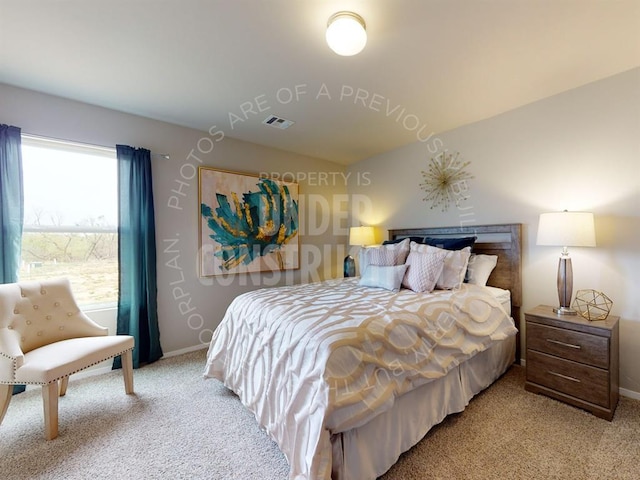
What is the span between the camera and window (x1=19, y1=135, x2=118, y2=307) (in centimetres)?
231

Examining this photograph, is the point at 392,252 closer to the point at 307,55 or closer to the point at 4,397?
the point at 307,55

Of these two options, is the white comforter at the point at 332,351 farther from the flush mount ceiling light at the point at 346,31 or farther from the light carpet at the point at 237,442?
the flush mount ceiling light at the point at 346,31

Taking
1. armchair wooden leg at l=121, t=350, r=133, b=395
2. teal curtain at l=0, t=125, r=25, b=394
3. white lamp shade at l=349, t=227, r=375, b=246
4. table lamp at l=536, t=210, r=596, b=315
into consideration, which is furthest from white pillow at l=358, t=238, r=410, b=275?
teal curtain at l=0, t=125, r=25, b=394

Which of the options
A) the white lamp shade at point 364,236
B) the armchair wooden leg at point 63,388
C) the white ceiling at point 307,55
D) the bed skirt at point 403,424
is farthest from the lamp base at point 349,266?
the armchair wooden leg at point 63,388

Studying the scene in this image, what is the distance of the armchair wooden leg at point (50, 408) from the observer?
163cm

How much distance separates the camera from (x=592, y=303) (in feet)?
7.10

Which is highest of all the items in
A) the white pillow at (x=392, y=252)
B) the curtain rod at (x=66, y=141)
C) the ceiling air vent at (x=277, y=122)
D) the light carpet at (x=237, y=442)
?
A: the ceiling air vent at (x=277, y=122)

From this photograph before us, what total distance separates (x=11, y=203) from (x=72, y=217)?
1.33 ft

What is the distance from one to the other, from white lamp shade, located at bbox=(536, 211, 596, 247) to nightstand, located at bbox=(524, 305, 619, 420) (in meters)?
0.56

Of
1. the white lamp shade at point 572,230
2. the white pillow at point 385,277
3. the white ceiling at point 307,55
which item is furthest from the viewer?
the white pillow at point 385,277

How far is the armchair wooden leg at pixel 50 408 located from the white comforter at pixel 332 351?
0.89m

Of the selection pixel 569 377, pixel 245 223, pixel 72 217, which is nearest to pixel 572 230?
pixel 569 377

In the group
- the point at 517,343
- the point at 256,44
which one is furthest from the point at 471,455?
the point at 256,44

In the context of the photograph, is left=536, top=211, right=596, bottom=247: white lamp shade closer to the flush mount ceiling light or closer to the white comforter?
the white comforter
